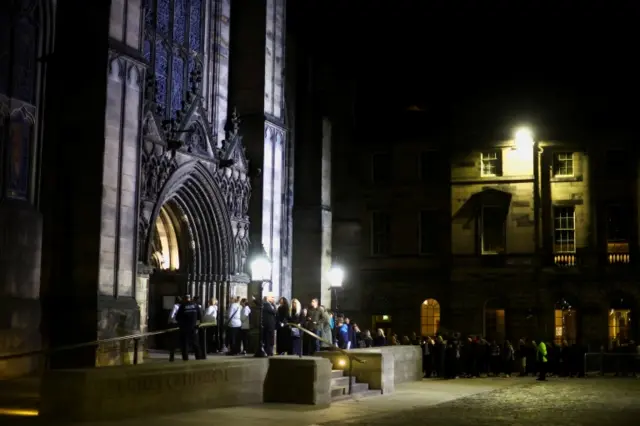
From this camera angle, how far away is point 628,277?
1543 inches

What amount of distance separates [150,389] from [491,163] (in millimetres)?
27287

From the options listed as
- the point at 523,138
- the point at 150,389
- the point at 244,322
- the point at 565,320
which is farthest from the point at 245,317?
the point at 523,138

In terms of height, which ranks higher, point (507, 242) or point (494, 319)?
point (507, 242)

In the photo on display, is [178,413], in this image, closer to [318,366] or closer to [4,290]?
[318,366]

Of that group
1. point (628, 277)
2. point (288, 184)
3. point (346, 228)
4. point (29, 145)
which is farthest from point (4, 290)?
point (628, 277)

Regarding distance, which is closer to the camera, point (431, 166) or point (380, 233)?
point (431, 166)

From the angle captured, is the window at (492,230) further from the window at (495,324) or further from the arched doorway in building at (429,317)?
the arched doorway in building at (429,317)

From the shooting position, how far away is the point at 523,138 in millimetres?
40781

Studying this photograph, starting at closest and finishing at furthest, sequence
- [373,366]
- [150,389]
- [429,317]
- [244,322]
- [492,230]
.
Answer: [150,389], [373,366], [244,322], [492,230], [429,317]

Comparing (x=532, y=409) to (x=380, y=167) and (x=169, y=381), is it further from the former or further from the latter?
(x=380, y=167)

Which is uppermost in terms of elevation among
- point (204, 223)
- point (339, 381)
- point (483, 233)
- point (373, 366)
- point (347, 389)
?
point (483, 233)

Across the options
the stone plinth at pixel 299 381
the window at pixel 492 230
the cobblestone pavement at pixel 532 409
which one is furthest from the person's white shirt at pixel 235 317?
the window at pixel 492 230

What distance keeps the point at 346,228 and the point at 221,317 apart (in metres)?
15.4

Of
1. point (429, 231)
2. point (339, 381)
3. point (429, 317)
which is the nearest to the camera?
point (339, 381)
